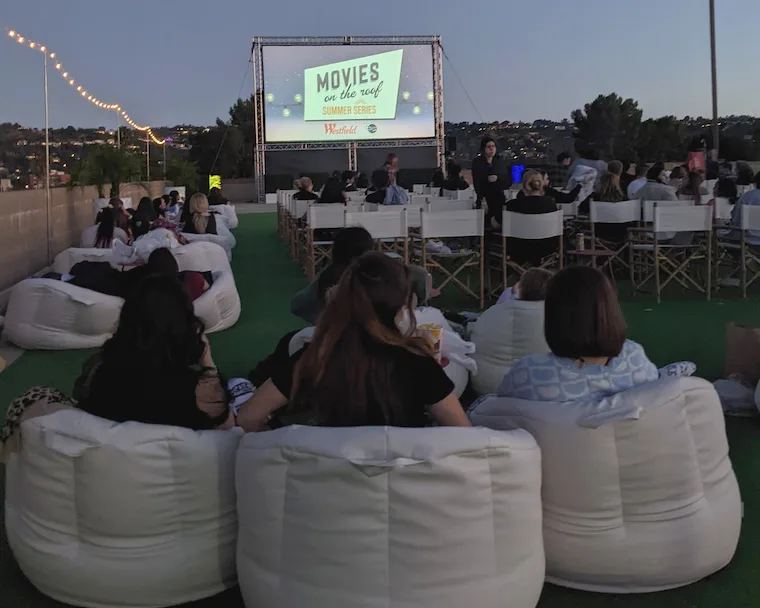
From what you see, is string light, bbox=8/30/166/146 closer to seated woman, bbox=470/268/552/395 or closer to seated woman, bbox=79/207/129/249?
seated woman, bbox=79/207/129/249

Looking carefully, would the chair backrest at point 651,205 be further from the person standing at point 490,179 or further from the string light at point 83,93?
the string light at point 83,93

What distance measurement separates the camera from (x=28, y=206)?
9.44m

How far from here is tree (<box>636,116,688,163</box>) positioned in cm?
3409

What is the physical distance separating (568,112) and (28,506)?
40644 millimetres

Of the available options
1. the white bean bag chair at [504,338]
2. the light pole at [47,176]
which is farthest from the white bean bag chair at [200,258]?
the light pole at [47,176]

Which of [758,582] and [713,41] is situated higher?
[713,41]

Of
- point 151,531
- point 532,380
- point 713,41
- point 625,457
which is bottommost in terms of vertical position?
point 151,531

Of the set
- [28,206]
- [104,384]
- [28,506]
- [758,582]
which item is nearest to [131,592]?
[28,506]

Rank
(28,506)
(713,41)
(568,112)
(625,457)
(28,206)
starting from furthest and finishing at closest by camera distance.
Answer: (568,112)
(713,41)
(28,206)
(28,506)
(625,457)

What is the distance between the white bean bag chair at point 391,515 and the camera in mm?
1964

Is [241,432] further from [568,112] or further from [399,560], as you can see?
[568,112]

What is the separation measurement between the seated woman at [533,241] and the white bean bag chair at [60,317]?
136 inches

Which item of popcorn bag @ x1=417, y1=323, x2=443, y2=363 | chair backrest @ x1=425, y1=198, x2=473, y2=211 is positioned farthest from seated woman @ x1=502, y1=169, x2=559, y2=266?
popcorn bag @ x1=417, y1=323, x2=443, y2=363

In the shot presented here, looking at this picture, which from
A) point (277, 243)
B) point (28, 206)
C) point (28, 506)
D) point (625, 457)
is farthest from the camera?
point (277, 243)
